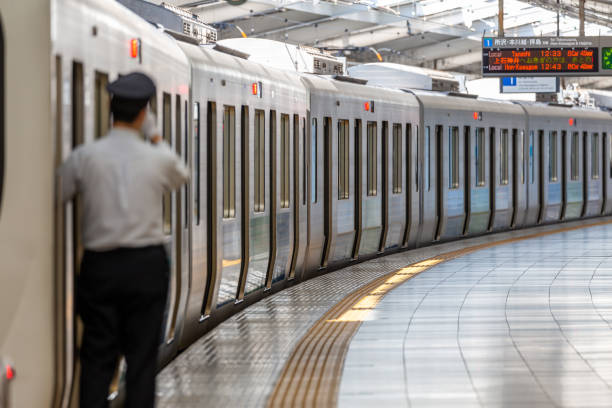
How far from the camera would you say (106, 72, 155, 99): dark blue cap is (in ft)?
16.6

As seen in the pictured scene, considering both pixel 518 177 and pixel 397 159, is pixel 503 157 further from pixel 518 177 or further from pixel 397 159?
pixel 397 159

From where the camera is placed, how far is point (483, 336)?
949cm

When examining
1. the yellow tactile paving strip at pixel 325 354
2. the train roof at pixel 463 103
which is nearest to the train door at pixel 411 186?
the train roof at pixel 463 103

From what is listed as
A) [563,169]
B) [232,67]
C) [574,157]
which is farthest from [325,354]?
[574,157]

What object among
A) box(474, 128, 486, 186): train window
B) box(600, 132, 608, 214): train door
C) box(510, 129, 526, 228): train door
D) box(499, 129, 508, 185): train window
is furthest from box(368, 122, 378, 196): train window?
box(600, 132, 608, 214): train door

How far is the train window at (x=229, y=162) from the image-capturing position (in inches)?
404

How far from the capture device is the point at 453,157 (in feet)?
68.4

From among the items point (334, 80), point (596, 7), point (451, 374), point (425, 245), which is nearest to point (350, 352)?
point (451, 374)

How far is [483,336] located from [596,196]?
20.3m

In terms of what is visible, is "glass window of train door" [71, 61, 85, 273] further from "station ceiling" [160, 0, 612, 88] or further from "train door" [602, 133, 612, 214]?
"train door" [602, 133, 612, 214]

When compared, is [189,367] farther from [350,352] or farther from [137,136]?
[137,136]

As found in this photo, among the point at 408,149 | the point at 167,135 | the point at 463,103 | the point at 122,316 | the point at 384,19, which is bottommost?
the point at 122,316

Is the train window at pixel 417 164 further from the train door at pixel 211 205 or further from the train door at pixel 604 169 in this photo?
the train door at pixel 604 169

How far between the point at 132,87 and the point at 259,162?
21.4 ft
